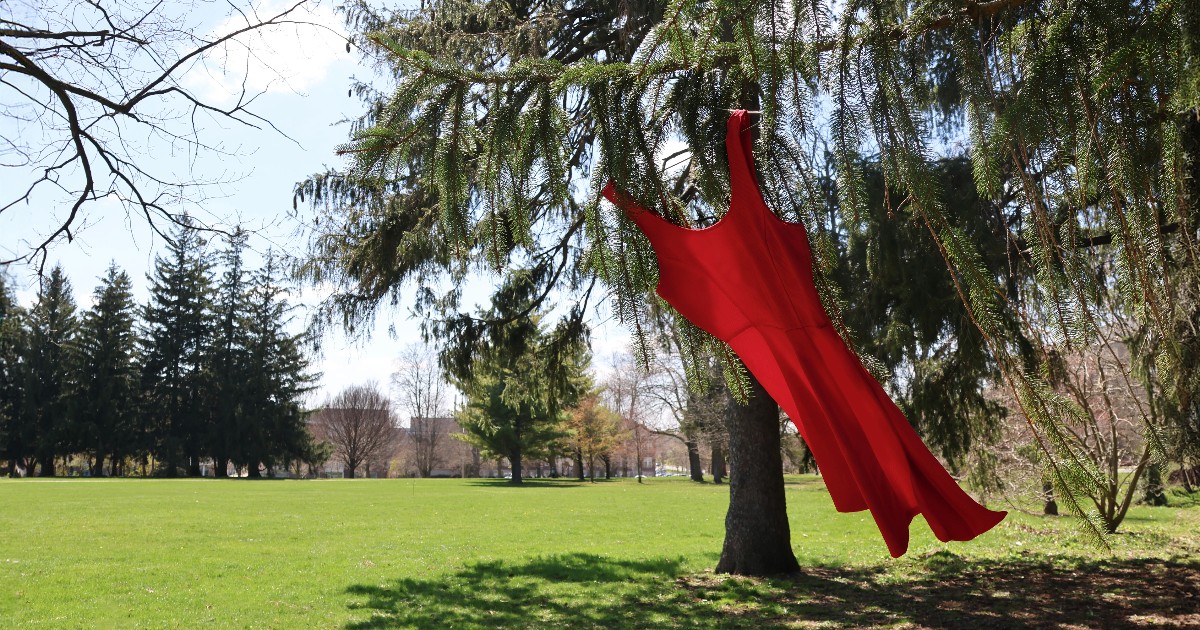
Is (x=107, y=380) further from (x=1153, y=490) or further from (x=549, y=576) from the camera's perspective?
(x=1153, y=490)

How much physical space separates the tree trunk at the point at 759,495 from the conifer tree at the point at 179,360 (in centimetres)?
4359

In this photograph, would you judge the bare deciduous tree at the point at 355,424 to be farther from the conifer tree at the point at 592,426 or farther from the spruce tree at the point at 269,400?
the conifer tree at the point at 592,426

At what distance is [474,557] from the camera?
10.3 meters

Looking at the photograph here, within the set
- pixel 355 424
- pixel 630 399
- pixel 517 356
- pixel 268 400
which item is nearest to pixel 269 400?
pixel 268 400

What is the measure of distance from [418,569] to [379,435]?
5040cm

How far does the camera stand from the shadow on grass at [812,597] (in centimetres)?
604

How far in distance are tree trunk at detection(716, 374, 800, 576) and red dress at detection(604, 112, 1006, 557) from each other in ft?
19.9

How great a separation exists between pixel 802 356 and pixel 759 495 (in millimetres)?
6365

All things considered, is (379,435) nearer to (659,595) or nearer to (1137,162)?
A: (659,595)

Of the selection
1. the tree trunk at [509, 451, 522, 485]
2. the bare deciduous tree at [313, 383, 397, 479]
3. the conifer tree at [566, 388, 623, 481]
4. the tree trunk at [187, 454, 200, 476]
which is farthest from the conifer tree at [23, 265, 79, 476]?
the conifer tree at [566, 388, 623, 481]

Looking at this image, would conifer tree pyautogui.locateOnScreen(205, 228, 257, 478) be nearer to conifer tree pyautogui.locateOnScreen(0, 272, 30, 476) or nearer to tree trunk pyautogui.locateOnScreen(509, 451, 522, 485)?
conifer tree pyautogui.locateOnScreen(0, 272, 30, 476)

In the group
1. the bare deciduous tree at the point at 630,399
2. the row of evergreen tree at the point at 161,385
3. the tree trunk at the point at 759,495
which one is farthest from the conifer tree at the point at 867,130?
the row of evergreen tree at the point at 161,385

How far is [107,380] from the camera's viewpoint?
4303 cm

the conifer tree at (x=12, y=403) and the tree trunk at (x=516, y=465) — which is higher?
the conifer tree at (x=12, y=403)
